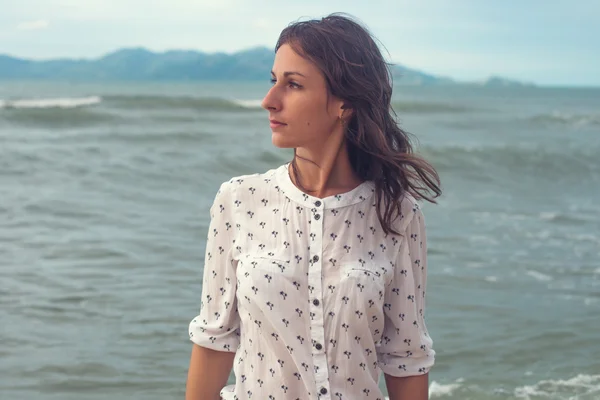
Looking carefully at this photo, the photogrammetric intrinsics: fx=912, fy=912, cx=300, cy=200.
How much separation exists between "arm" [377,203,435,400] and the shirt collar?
11 cm

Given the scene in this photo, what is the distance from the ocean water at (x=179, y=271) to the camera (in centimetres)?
552

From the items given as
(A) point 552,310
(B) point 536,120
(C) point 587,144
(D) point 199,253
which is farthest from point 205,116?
(A) point 552,310

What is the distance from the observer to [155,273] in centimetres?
755

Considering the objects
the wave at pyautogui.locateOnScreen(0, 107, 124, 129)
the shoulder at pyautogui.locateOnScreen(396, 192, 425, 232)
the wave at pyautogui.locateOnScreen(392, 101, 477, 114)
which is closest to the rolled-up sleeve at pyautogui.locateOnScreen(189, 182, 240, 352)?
the shoulder at pyautogui.locateOnScreen(396, 192, 425, 232)

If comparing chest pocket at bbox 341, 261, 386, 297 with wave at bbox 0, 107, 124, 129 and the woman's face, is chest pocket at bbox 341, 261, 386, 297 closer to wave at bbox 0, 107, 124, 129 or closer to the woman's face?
the woman's face

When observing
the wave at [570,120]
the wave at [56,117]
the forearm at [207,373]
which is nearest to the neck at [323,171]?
the forearm at [207,373]

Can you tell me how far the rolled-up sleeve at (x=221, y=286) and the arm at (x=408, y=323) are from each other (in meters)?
0.36

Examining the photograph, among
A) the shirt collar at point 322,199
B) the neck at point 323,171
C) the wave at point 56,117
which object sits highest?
the neck at point 323,171

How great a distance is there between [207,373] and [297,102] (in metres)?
0.67

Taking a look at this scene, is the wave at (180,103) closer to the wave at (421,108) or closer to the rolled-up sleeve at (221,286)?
the wave at (421,108)

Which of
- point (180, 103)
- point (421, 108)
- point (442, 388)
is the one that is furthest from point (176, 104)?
point (442, 388)

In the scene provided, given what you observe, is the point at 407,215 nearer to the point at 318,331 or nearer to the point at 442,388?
the point at 318,331

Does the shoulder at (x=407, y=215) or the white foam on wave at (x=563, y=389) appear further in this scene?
the white foam on wave at (x=563, y=389)

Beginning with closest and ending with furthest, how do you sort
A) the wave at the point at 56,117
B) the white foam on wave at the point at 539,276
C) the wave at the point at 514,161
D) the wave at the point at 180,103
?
the white foam on wave at the point at 539,276 → the wave at the point at 514,161 → the wave at the point at 56,117 → the wave at the point at 180,103
